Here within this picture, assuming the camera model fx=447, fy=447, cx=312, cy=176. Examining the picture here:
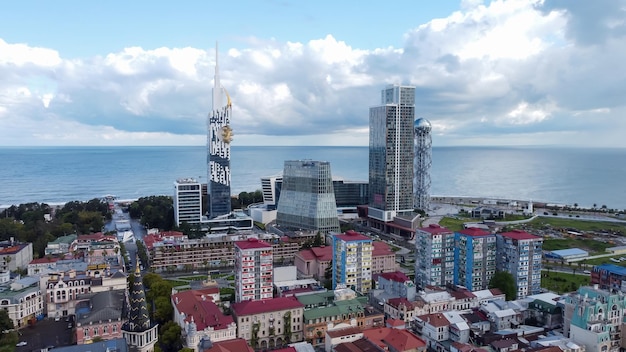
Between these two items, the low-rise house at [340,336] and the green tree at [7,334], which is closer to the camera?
the green tree at [7,334]

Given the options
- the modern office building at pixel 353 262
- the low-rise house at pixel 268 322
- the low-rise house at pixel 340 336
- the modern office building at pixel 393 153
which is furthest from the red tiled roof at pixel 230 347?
the modern office building at pixel 393 153

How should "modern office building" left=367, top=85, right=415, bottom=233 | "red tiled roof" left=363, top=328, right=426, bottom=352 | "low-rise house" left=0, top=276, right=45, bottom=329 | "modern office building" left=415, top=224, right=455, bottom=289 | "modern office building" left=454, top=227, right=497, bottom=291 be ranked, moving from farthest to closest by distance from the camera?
"modern office building" left=367, top=85, right=415, bottom=233 → "modern office building" left=415, top=224, right=455, bottom=289 → "modern office building" left=454, top=227, right=497, bottom=291 → "low-rise house" left=0, top=276, right=45, bottom=329 → "red tiled roof" left=363, top=328, right=426, bottom=352

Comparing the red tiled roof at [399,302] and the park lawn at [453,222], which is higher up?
the park lawn at [453,222]

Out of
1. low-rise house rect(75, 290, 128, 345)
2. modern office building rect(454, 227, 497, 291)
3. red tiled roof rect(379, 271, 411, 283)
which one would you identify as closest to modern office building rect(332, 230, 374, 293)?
red tiled roof rect(379, 271, 411, 283)

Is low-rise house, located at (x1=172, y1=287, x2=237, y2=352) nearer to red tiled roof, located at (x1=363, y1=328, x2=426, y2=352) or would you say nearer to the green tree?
red tiled roof, located at (x1=363, y1=328, x2=426, y2=352)

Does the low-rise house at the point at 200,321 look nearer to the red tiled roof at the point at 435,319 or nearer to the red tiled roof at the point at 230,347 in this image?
the red tiled roof at the point at 230,347

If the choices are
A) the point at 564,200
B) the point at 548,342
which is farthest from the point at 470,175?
the point at 548,342
